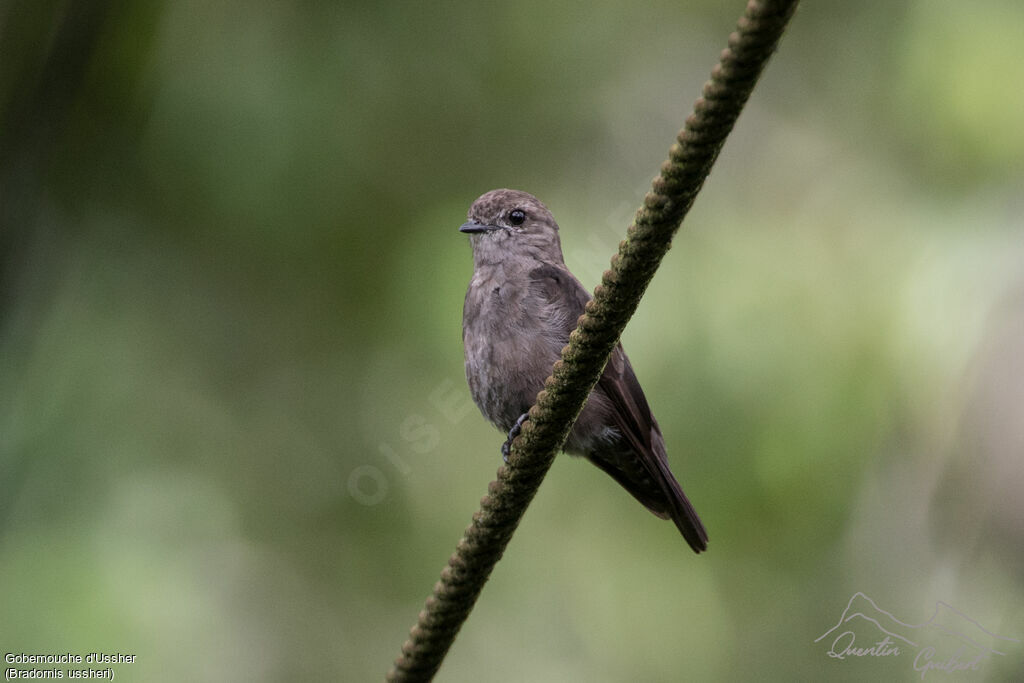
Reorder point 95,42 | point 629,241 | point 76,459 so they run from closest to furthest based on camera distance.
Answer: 1. point 629,241
2. point 95,42
3. point 76,459

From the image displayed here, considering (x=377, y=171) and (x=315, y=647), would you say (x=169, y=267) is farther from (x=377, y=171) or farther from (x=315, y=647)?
(x=315, y=647)

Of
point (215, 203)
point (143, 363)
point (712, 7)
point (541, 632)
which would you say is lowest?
point (541, 632)

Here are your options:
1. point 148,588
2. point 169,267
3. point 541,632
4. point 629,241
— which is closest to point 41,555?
point 148,588

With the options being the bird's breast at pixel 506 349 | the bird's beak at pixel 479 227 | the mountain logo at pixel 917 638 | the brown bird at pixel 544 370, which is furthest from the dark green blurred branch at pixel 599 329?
the mountain logo at pixel 917 638

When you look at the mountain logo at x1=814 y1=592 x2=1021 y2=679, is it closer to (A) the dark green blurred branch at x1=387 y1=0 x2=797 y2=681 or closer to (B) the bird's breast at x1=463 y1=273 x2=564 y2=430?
(B) the bird's breast at x1=463 y1=273 x2=564 y2=430

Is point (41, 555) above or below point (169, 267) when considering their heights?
below

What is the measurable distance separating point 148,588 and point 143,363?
1.43m

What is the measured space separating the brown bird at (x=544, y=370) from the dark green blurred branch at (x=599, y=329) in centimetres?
120

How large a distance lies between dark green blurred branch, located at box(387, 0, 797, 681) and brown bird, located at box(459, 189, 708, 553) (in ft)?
3.93

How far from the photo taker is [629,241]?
2.18 m

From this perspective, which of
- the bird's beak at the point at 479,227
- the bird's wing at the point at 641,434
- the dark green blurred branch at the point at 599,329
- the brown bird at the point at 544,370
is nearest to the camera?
the dark green blurred branch at the point at 599,329

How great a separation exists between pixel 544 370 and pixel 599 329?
195cm

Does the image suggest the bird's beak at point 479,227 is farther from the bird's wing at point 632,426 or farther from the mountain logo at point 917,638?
the mountain logo at point 917,638

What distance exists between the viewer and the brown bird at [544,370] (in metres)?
4.23
